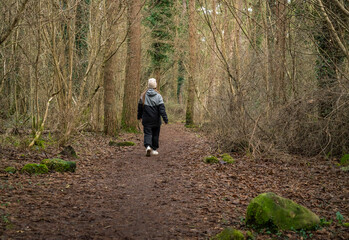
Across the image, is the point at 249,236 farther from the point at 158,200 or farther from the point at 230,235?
the point at 158,200

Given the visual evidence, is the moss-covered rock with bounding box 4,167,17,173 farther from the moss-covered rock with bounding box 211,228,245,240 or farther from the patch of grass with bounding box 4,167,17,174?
the moss-covered rock with bounding box 211,228,245,240

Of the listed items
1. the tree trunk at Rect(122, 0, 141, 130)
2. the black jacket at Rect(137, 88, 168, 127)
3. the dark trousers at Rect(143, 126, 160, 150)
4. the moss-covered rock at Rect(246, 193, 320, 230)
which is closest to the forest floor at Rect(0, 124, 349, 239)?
→ the moss-covered rock at Rect(246, 193, 320, 230)

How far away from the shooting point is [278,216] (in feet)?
14.2

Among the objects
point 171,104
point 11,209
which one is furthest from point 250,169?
point 171,104

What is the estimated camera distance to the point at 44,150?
352 inches

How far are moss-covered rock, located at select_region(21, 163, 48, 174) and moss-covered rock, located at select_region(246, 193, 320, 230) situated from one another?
4434mm

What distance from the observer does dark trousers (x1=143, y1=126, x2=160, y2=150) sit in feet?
31.6

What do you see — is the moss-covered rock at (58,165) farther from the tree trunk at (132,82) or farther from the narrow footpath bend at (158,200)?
the tree trunk at (132,82)

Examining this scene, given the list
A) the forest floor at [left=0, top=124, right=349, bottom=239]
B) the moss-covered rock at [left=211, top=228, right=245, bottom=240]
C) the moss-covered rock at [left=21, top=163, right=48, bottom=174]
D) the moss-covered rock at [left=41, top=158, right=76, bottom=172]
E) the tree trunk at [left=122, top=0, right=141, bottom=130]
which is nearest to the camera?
the moss-covered rock at [left=211, top=228, right=245, bottom=240]

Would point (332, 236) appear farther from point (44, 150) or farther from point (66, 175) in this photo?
point (44, 150)

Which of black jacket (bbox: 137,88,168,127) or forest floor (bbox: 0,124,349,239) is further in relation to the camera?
black jacket (bbox: 137,88,168,127)

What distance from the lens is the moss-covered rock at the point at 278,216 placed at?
4309 millimetres

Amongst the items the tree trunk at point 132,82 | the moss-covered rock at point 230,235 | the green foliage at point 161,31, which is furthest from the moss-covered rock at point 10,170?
the green foliage at point 161,31

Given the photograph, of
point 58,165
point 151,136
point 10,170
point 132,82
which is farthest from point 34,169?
point 132,82
